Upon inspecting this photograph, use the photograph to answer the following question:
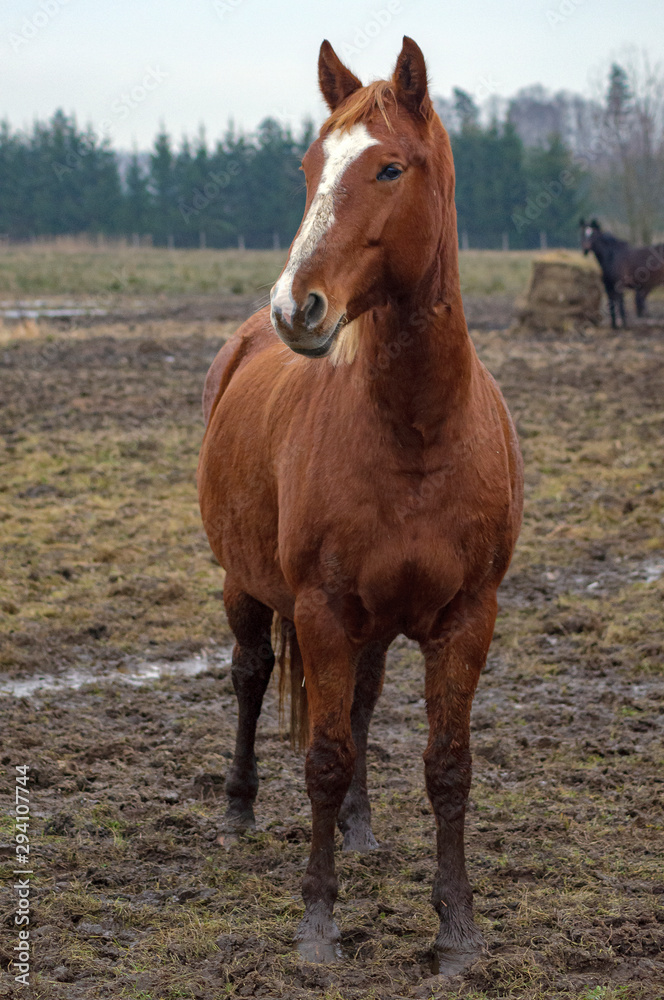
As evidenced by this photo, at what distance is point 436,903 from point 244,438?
169 centimetres

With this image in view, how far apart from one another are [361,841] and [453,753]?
0.87 meters

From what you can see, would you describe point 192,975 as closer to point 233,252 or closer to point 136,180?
point 233,252

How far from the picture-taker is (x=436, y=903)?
285cm

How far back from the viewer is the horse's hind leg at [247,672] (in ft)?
12.3

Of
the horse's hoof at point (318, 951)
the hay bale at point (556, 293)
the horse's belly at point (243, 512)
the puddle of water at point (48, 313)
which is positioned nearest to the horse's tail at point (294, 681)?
the horse's belly at point (243, 512)

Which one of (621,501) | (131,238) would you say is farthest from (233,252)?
(621,501)

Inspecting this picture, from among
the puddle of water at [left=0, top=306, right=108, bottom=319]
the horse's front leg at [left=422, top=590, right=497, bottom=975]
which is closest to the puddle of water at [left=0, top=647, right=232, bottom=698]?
the horse's front leg at [left=422, top=590, right=497, bottom=975]

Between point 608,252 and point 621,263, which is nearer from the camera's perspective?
point 621,263

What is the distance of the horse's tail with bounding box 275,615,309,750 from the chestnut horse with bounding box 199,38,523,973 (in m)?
0.68

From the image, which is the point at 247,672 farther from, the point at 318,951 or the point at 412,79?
the point at 412,79

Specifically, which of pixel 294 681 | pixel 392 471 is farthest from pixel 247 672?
pixel 392 471

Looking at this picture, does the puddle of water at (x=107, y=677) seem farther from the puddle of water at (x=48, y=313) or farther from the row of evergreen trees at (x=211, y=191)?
the row of evergreen trees at (x=211, y=191)

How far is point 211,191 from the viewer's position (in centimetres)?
4722

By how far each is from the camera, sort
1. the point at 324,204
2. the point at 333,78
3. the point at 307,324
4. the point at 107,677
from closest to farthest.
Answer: the point at 307,324, the point at 324,204, the point at 333,78, the point at 107,677
